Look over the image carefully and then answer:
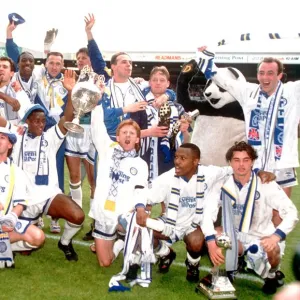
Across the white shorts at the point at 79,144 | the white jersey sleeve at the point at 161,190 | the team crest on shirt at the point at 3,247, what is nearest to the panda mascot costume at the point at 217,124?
the white jersey sleeve at the point at 161,190

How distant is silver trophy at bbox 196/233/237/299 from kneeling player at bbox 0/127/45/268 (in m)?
1.24

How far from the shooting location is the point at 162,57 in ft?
82.8

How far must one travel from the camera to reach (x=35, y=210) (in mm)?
3777

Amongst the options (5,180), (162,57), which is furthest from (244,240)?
(162,57)

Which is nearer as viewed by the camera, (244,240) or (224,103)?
(244,240)

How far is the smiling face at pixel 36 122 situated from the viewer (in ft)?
12.8

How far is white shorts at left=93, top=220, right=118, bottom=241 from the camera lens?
12.0 feet

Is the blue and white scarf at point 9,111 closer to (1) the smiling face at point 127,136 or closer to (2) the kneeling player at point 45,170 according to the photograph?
(2) the kneeling player at point 45,170

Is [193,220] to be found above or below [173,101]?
below

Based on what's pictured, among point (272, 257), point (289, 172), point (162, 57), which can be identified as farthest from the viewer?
point (162, 57)

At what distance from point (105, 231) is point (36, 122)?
101cm

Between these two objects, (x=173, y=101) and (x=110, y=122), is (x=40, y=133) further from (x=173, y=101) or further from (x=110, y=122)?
(x=173, y=101)

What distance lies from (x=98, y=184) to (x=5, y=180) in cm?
66

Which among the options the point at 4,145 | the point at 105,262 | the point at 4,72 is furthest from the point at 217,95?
the point at 4,72
